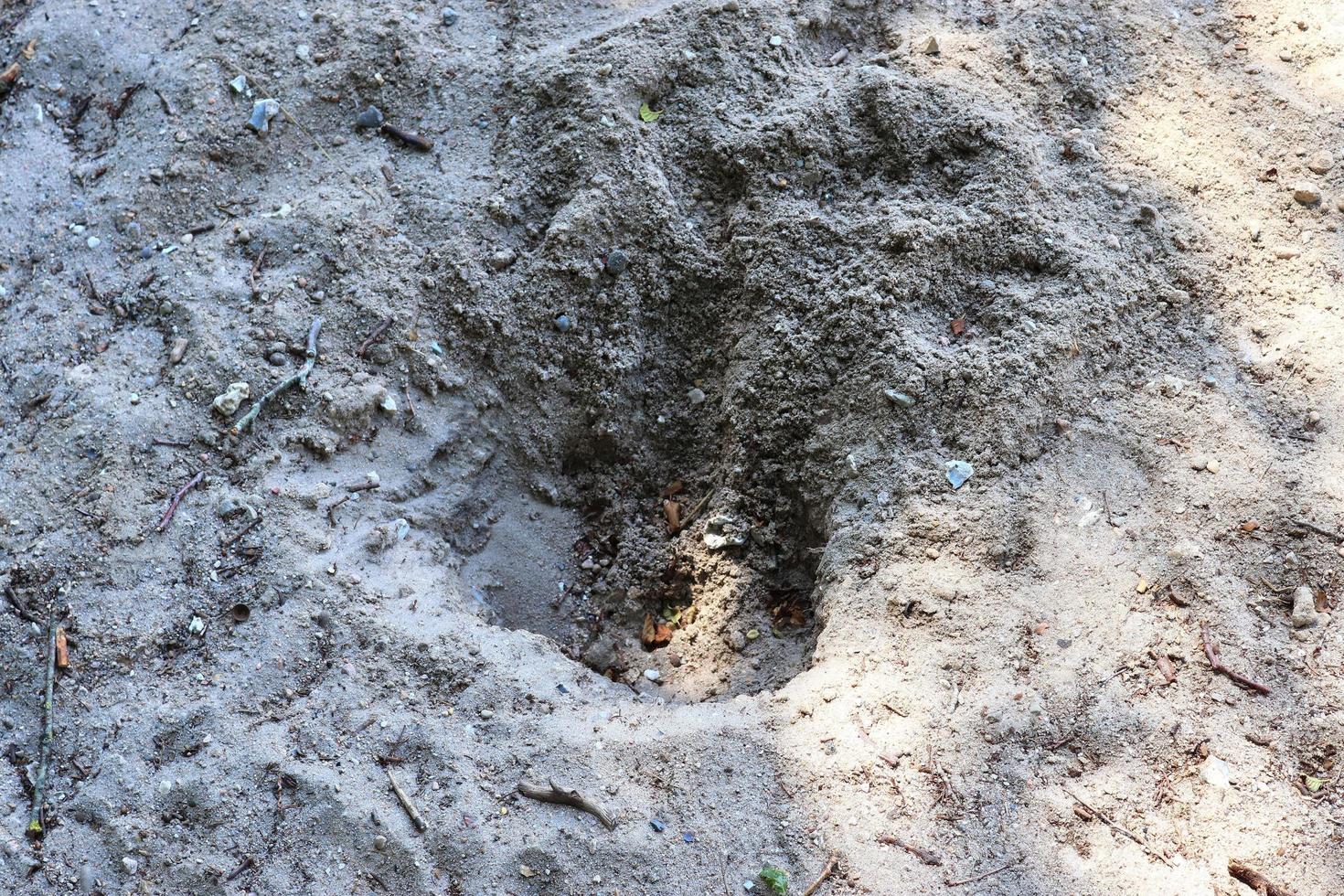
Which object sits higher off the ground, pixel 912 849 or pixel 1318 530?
pixel 1318 530

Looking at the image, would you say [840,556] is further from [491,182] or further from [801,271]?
[491,182]

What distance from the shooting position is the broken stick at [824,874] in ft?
6.71

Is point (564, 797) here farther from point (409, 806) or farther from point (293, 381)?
point (293, 381)

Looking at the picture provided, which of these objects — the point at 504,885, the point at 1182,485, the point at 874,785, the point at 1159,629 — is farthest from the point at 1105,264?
the point at 504,885

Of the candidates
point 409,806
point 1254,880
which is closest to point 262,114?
point 409,806

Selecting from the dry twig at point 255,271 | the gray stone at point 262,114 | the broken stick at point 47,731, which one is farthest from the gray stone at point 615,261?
the broken stick at point 47,731

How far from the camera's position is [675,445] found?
2.94m

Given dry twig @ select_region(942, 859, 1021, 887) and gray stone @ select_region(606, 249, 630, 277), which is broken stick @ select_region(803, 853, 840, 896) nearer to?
dry twig @ select_region(942, 859, 1021, 887)

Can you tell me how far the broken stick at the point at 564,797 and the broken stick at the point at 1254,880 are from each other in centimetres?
119

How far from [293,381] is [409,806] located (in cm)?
112

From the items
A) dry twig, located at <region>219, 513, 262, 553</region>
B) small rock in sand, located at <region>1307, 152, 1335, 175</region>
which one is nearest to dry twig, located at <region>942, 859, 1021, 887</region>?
dry twig, located at <region>219, 513, 262, 553</region>

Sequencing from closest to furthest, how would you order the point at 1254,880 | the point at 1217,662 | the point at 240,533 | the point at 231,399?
the point at 1254,880 → the point at 1217,662 → the point at 240,533 → the point at 231,399

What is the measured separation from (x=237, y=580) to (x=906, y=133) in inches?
80.1

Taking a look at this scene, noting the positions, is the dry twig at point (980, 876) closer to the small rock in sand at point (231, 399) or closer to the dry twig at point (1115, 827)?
the dry twig at point (1115, 827)
